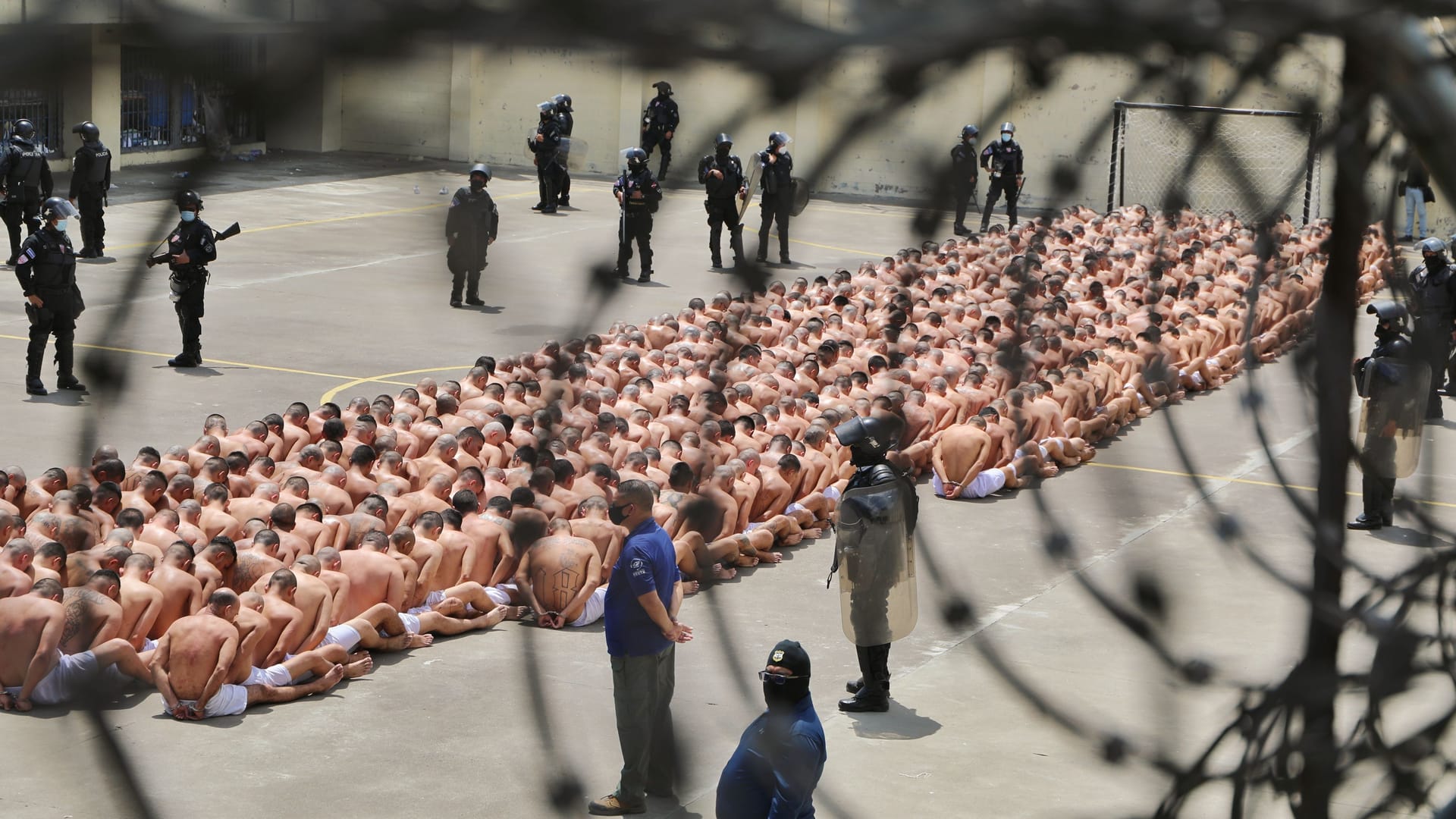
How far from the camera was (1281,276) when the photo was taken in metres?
2.09

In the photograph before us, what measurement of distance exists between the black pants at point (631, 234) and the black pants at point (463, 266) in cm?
19

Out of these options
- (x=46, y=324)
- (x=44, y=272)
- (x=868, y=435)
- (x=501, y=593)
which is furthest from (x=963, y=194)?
(x=44, y=272)

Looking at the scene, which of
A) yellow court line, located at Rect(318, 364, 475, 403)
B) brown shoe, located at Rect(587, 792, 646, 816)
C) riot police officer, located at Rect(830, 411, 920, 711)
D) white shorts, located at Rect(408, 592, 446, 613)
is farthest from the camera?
yellow court line, located at Rect(318, 364, 475, 403)

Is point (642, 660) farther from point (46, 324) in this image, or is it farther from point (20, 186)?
point (20, 186)

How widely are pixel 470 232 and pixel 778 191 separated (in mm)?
393

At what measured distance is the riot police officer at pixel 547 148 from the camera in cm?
153

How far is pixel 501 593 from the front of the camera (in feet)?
31.4

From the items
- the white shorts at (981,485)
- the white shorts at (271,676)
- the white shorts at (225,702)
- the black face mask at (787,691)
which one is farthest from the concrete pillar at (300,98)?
the white shorts at (981,485)

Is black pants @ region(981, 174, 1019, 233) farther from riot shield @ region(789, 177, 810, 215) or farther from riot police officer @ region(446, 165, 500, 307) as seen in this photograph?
riot police officer @ region(446, 165, 500, 307)

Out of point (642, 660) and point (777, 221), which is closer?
point (777, 221)

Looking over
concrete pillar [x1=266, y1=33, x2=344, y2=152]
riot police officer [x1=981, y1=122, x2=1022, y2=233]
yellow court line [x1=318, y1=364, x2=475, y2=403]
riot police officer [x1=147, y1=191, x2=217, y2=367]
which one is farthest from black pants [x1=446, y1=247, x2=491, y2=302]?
yellow court line [x1=318, y1=364, x2=475, y2=403]

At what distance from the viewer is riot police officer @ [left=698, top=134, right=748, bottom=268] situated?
153 cm

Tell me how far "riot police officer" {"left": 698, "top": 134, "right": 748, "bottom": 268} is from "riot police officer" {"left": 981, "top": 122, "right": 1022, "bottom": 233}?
0.85ft

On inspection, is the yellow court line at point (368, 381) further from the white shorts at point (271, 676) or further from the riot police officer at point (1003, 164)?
the riot police officer at point (1003, 164)
